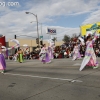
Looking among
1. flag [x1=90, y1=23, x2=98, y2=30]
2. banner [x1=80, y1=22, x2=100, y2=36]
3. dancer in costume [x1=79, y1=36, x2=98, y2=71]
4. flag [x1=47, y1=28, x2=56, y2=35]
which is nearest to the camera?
dancer in costume [x1=79, y1=36, x2=98, y2=71]

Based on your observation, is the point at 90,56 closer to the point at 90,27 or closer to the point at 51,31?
the point at 90,27

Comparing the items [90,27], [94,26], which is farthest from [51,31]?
[94,26]

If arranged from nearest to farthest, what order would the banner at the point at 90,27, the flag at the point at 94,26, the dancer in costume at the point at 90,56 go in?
the dancer in costume at the point at 90,56
the banner at the point at 90,27
the flag at the point at 94,26

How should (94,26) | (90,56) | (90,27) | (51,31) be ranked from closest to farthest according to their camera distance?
(90,56)
(94,26)
(90,27)
(51,31)

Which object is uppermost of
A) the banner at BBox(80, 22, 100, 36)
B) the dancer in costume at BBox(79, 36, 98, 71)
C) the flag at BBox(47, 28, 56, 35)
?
the flag at BBox(47, 28, 56, 35)

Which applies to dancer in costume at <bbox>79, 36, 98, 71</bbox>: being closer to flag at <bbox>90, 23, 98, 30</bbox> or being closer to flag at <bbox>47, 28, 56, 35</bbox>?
flag at <bbox>90, 23, 98, 30</bbox>

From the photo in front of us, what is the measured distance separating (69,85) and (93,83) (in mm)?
862

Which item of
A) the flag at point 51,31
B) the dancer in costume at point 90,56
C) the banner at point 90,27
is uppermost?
the flag at point 51,31

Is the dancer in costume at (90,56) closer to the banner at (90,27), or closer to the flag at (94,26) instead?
the banner at (90,27)

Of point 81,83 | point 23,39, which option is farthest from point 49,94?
point 23,39

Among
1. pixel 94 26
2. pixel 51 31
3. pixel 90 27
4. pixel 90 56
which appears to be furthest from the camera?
pixel 51 31

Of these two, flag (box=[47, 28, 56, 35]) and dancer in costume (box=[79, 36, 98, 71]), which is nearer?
dancer in costume (box=[79, 36, 98, 71])

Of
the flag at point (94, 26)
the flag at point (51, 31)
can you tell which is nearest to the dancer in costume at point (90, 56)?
the flag at point (94, 26)

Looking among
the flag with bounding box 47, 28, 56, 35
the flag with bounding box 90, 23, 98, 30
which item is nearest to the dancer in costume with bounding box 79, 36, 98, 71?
the flag with bounding box 90, 23, 98, 30
